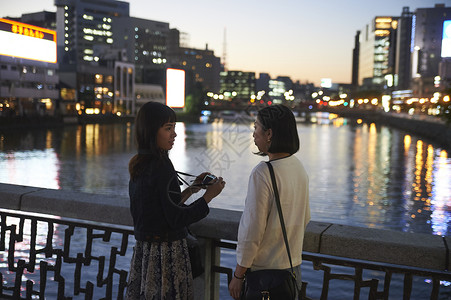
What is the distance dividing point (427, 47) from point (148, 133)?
5582 inches

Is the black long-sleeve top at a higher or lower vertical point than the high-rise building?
lower

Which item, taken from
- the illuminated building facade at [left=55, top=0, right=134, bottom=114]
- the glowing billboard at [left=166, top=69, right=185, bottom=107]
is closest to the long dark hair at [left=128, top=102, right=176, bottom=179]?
the glowing billboard at [left=166, top=69, right=185, bottom=107]

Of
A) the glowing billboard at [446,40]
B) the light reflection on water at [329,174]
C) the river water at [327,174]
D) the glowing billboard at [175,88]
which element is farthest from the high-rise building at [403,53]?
the glowing billboard at [175,88]

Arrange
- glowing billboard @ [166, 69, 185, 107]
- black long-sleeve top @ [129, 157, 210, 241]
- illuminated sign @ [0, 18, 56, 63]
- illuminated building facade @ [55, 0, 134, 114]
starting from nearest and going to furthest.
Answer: black long-sleeve top @ [129, 157, 210, 241] → glowing billboard @ [166, 69, 185, 107] → illuminated sign @ [0, 18, 56, 63] → illuminated building facade @ [55, 0, 134, 114]

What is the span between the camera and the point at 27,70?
78.8m

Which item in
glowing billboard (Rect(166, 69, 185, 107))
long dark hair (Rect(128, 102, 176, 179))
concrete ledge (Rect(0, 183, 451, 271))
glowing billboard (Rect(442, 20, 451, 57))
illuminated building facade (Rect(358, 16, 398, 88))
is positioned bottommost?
concrete ledge (Rect(0, 183, 451, 271))

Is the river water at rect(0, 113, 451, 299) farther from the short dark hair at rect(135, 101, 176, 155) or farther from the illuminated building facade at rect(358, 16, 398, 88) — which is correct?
the illuminated building facade at rect(358, 16, 398, 88)

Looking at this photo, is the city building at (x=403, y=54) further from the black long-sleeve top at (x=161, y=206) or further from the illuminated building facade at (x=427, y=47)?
the black long-sleeve top at (x=161, y=206)

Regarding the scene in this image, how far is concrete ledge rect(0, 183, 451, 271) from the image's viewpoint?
2.97 meters

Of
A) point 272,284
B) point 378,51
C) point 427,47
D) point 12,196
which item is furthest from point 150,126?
point 378,51

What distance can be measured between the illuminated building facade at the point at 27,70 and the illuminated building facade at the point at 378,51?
116 metres

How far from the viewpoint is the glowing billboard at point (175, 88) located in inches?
379

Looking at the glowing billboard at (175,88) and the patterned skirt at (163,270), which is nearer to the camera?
the patterned skirt at (163,270)

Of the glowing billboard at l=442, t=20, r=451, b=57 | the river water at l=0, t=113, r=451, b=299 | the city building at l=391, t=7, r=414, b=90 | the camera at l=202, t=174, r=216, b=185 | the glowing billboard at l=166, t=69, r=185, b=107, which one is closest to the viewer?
the camera at l=202, t=174, r=216, b=185
